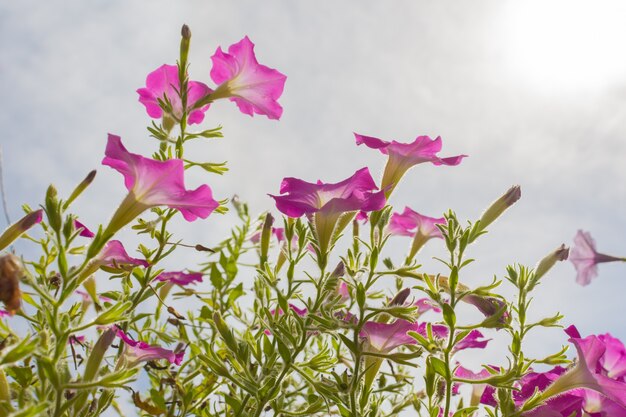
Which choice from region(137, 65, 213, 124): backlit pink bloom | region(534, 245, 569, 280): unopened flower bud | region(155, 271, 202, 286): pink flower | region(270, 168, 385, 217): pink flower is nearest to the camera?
region(270, 168, 385, 217): pink flower

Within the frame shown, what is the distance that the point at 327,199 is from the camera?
1453 millimetres

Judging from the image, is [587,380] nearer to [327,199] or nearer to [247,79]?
[327,199]

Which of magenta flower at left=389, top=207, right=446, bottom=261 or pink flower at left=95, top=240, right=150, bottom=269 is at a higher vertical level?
magenta flower at left=389, top=207, right=446, bottom=261

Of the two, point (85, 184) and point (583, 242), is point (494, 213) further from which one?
point (85, 184)

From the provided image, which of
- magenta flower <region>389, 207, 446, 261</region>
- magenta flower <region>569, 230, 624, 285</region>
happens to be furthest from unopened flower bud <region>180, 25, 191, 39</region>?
magenta flower <region>569, 230, 624, 285</region>

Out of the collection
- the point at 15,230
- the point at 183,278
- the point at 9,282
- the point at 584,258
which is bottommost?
the point at 9,282

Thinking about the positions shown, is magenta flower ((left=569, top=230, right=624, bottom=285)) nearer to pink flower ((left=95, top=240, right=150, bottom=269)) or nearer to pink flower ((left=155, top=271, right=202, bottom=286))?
pink flower ((left=95, top=240, right=150, bottom=269))

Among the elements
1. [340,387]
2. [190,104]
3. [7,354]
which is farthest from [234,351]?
[190,104]

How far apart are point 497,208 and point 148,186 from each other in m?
0.82

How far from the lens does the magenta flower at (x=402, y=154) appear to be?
1.60 m

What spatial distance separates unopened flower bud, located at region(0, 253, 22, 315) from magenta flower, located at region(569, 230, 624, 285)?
1260mm

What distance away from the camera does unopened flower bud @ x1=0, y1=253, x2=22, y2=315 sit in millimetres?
995

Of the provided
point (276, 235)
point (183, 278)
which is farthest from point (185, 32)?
point (276, 235)

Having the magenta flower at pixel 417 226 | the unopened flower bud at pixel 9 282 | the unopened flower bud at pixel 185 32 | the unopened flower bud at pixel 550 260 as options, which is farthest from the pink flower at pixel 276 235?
the unopened flower bud at pixel 9 282
